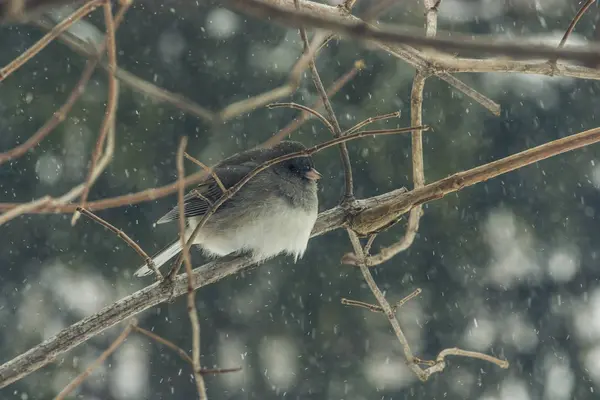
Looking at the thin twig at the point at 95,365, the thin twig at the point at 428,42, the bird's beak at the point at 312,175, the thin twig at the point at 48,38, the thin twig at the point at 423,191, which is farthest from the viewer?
the bird's beak at the point at 312,175

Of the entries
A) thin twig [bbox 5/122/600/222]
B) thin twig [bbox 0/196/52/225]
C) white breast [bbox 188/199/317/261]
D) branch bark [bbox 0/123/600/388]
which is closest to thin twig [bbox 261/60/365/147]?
thin twig [bbox 5/122/600/222]

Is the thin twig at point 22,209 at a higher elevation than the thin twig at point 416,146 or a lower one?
higher

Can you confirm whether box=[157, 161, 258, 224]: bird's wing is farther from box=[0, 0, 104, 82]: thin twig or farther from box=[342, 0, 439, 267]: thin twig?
box=[0, 0, 104, 82]: thin twig

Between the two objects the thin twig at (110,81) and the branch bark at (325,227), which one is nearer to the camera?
the thin twig at (110,81)

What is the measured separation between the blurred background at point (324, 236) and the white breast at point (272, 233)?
112 inches

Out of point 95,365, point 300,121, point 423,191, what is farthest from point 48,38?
point 423,191

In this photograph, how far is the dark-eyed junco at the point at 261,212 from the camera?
2.69 meters

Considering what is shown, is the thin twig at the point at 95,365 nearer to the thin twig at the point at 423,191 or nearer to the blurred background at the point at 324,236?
the thin twig at the point at 423,191

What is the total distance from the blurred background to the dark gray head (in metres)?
2.63

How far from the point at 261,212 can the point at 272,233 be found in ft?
0.39

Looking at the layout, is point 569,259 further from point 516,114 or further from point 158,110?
point 158,110

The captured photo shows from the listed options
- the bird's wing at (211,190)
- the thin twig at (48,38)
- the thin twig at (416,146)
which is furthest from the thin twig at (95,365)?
the bird's wing at (211,190)

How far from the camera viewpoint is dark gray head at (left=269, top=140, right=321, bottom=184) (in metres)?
2.90

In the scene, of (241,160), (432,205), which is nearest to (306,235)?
(241,160)
